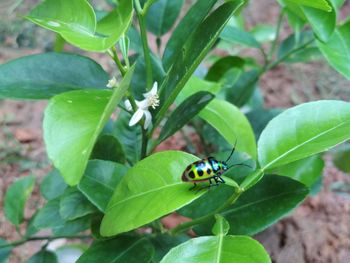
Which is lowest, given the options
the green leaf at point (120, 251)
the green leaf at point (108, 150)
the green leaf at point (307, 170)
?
the green leaf at point (307, 170)

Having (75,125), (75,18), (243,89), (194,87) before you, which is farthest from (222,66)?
(75,125)

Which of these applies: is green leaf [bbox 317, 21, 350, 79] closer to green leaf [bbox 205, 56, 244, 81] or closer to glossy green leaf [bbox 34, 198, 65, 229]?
green leaf [bbox 205, 56, 244, 81]

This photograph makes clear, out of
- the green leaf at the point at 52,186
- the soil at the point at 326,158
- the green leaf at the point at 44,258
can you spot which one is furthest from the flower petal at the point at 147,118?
the soil at the point at 326,158

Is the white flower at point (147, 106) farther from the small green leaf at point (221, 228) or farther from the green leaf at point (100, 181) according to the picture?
the small green leaf at point (221, 228)

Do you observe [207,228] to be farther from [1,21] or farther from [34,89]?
[1,21]

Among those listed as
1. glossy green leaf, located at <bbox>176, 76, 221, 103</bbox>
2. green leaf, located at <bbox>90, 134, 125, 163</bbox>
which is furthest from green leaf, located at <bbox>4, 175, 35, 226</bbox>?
glossy green leaf, located at <bbox>176, 76, 221, 103</bbox>

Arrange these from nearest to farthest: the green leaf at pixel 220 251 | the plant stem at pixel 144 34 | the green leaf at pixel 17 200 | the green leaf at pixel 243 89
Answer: the green leaf at pixel 220 251, the plant stem at pixel 144 34, the green leaf at pixel 17 200, the green leaf at pixel 243 89
